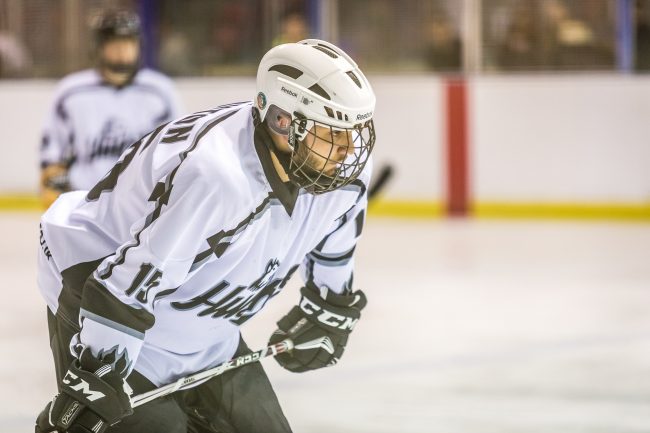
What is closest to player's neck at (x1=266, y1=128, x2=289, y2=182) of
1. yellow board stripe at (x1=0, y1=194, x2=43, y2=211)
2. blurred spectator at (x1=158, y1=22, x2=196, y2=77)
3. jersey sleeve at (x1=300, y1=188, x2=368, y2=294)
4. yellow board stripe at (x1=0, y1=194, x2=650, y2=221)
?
jersey sleeve at (x1=300, y1=188, x2=368, y2=294)

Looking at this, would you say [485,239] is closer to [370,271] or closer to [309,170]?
[370,271]

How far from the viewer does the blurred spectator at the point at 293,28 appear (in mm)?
9312

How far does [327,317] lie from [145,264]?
70 centimetres

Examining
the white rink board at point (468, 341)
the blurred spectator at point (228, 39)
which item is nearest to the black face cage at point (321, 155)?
the white rink board at point (468, 341)

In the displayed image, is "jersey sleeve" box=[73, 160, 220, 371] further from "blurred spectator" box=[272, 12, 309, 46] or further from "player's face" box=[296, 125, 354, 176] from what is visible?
"blurred spectator" box=[272, 12, 309, 46]

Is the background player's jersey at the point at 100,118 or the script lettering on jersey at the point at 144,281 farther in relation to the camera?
the background player's jersey at the point at 100,118

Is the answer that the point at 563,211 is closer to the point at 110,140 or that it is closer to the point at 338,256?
the point at 110,140

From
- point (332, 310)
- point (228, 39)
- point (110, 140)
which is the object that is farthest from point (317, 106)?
point (228, 39)

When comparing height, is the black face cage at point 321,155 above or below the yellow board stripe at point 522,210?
above

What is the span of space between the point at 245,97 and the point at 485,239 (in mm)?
2298

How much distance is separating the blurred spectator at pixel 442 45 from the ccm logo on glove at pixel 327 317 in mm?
6533

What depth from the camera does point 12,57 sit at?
9.98 meters

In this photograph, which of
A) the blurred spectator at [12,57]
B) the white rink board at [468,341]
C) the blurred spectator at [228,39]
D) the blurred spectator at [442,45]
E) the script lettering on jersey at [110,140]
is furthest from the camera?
the blurred spectator at [12,57]

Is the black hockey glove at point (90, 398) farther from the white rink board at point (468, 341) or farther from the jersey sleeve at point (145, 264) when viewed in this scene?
the white rink board at point (468, 341)
